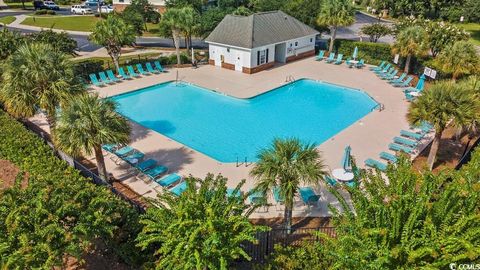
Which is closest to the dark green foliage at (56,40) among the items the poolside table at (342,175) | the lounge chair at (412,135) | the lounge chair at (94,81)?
the lounge chair at (94,81)

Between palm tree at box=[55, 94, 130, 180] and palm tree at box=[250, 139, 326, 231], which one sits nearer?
palm tree at box=[250, 139, 326, 231]

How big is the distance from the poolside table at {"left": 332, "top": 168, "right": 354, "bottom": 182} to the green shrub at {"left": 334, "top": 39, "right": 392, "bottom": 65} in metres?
24.0

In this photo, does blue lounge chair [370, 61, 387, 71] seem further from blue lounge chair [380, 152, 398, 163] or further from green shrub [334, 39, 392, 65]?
blue lounge chair [380, 152, 398, 163]

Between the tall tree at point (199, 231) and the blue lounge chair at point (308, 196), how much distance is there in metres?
6.23

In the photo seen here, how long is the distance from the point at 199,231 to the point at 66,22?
201 feet

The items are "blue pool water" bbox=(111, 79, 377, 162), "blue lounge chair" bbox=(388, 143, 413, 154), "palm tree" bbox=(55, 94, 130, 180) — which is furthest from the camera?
"blue pool water" bbox=(111, 79, 377, 162)

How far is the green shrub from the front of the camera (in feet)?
125

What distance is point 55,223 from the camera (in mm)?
9820

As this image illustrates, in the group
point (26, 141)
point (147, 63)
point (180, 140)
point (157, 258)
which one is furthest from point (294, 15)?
point (157, 258)

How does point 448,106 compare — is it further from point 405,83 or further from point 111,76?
point 111,76

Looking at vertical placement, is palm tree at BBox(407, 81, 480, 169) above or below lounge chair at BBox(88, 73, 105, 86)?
above

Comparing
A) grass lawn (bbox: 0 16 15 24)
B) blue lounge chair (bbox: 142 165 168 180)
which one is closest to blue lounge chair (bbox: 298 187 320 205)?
blue lounge chair (bbox: 142 165 168 180)

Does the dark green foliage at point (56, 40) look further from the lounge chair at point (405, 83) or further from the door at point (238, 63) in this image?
the lounge chair at point (405, 83)

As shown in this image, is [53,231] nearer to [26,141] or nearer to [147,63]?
[26,141]
